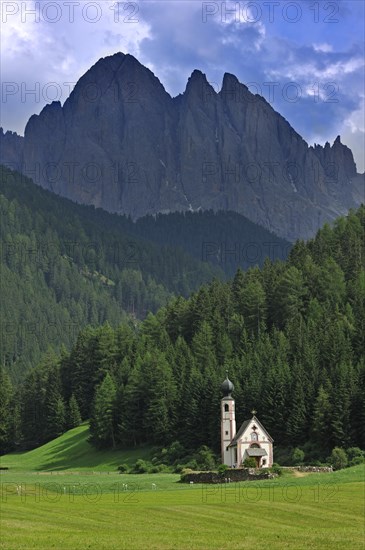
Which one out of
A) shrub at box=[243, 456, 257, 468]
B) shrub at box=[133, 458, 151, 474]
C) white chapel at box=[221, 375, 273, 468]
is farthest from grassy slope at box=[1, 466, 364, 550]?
shrub at box=[133, 458, 151, 474]

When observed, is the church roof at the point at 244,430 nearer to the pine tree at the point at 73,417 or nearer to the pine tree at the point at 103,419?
the pine tree at the point at 103,419

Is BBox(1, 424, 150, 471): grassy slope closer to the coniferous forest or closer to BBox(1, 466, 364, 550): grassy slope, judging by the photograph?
the coniferous forest

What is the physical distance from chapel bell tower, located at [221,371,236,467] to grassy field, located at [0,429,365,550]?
23.3m

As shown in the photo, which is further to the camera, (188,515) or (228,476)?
(228,476)

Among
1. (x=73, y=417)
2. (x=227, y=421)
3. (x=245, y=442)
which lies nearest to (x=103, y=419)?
(x=227, y=421)

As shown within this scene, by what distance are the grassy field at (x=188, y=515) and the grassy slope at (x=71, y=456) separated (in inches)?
1373

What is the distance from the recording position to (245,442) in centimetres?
10250

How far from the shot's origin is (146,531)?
4822cm

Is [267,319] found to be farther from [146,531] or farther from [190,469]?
[146,531]

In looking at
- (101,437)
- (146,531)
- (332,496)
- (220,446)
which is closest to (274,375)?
(220,446)

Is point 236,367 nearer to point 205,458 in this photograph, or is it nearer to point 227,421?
point 227,421

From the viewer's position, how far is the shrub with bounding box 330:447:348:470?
305ft

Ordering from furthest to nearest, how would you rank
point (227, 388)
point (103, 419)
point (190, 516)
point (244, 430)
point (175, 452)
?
point (103, 419)
point (227, 388)
point (175, 452)
point (244, 430)
point (190, 516)

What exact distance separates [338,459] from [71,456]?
1757 inches
